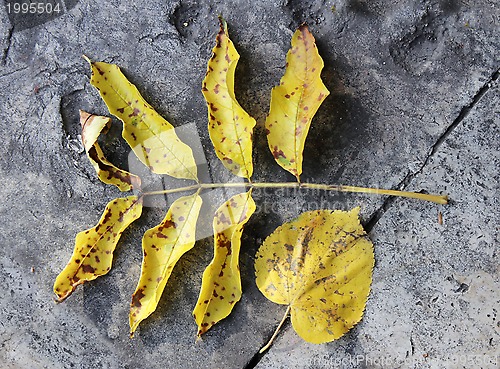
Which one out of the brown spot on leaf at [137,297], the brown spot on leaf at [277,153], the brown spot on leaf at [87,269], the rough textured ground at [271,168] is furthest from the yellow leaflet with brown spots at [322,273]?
the brown spot on leaf at [87,269]

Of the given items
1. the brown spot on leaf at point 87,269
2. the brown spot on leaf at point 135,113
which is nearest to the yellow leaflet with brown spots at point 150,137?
the brown spot on leaf at point 135,113

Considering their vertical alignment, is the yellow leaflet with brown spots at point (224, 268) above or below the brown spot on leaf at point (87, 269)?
above

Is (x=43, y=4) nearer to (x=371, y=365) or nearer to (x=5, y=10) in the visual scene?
(x=5, y=10)

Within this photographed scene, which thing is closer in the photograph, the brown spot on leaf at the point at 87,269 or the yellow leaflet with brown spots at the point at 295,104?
the yellow leaflet with brown spots at the point at 295,104

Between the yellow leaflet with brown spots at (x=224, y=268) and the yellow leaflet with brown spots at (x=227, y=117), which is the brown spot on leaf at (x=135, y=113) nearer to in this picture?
the yellow leaflet with brown spots at (x=227, y=117)

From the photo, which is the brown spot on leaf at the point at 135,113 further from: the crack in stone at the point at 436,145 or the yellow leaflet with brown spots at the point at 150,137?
the crack in stone at the point at 436,145

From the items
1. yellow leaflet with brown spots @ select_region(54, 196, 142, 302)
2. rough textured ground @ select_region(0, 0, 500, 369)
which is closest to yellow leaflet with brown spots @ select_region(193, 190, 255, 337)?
rough textured ground @ select_region(0, 0, 500, 369)

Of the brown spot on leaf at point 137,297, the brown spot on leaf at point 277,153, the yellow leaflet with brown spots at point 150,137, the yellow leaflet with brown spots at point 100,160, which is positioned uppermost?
the brown spot on leaf at point 277,153

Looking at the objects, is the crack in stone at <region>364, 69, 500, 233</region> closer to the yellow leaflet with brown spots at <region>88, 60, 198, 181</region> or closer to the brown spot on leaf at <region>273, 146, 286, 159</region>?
the brown spot on leaf at <region>273, 146, 286, 159</region>
